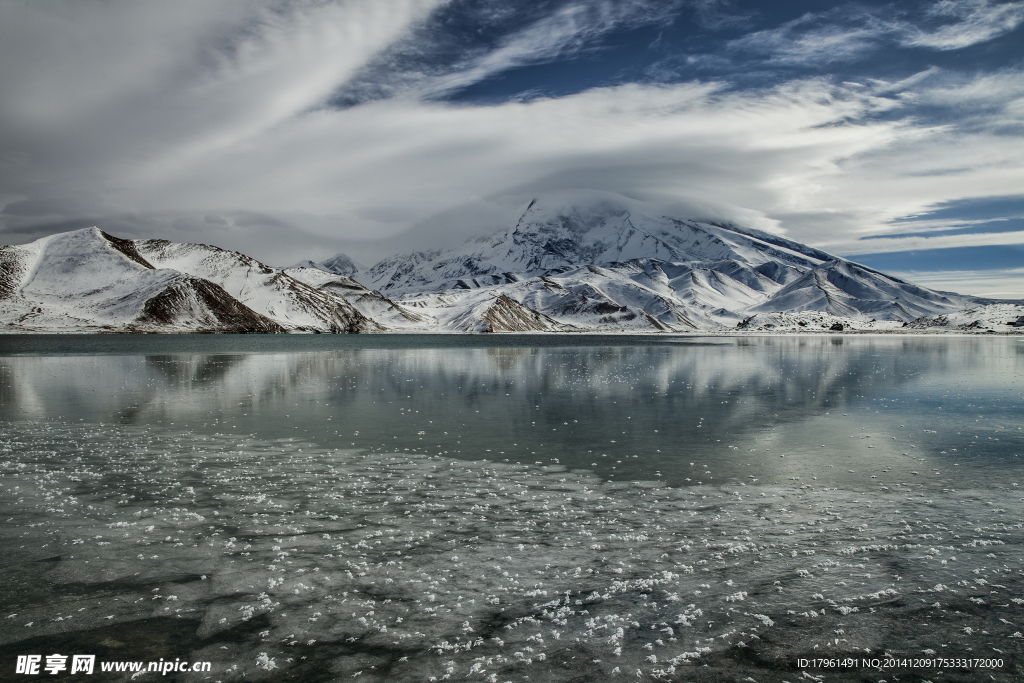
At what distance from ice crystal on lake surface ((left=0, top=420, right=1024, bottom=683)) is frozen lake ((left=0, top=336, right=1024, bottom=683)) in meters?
0.06

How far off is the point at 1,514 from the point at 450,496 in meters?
11.1

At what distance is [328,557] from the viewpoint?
12852mm

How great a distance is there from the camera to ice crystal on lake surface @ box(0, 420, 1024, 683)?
9445 mm

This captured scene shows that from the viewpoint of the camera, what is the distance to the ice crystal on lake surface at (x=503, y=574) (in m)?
9.45

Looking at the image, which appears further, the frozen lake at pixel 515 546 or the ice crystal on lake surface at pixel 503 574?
the frozen lake at pixel 515 546

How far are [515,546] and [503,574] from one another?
1.49 metres

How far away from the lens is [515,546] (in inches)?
533

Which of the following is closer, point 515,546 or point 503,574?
point 503,574

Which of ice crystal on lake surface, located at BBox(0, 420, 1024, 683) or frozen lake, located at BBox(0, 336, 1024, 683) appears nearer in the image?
ice crystal on lake surface, located at BBox(0, 420, 1024, 683)

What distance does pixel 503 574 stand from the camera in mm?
12078

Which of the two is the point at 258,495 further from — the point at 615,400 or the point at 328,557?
the point at 615,400

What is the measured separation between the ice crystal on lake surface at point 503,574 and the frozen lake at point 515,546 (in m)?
0.06

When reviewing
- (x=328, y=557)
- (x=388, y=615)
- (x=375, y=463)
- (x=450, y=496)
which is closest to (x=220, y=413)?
(x=375, y=463)

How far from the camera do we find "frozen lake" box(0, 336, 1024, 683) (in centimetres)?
957
